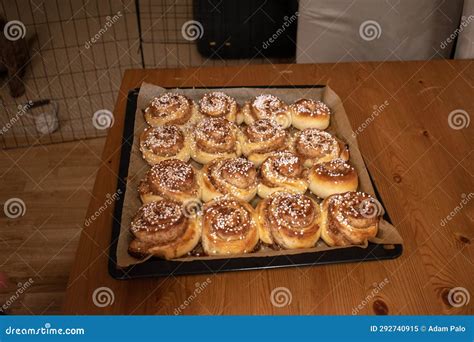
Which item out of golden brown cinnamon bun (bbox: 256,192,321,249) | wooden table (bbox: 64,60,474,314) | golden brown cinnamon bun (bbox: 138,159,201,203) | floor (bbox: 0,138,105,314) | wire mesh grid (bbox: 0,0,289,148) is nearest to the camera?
wooden table (bbox: 64,60,474,314)

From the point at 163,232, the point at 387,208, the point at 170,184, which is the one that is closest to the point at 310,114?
the point at 387,208

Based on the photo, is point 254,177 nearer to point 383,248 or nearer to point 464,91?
point 383,248

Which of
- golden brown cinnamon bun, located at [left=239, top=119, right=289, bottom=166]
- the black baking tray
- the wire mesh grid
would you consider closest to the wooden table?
the black baking tray

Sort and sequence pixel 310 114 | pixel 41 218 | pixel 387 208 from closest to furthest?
1. pixel 387 208
2. pixel 310 114
3. pixel 41 218

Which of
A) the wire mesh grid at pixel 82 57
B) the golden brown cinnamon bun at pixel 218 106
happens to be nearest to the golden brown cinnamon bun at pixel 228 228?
the golden brown cinnamon bun at pixel 218 106

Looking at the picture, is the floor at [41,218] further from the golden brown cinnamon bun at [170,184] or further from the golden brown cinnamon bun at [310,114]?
the golden brown cinnamon bun at [310,114]

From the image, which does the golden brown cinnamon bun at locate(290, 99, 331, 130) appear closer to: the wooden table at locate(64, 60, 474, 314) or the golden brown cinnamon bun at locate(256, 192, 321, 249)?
the wooden table at locate(64, 60, 474, 314)

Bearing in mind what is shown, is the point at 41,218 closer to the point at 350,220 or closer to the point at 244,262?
the point at 244,262
